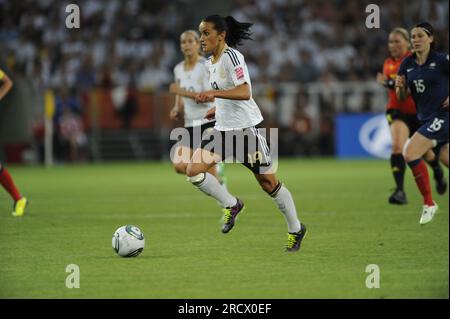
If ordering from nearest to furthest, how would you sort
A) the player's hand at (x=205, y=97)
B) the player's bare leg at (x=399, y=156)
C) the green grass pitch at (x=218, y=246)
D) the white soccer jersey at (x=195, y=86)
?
1. the green grass pitch at (x=218, y=246)
2. the player's hand at (x=205, y=97)
3. the white soccer jersey at (x=195, y=86)
4. the player's bare leg at (x=399, y=156)

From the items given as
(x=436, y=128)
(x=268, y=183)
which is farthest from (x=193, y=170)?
(x=436, y=128)

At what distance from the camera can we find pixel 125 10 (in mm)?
28891

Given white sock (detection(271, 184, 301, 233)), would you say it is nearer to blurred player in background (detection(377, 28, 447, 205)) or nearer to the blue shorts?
the blue shorts

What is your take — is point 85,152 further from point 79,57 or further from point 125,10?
point 125,10

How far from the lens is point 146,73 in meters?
27.1

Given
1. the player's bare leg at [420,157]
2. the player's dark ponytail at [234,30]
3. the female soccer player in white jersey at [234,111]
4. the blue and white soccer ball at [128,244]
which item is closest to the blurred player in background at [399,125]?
the player's bare leg at [420,157]

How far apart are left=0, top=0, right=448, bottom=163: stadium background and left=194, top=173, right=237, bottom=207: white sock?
15681 millimetres

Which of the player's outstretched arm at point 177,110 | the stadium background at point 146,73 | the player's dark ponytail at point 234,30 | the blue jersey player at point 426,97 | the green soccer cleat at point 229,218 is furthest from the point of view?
the stadium background at point 146,73

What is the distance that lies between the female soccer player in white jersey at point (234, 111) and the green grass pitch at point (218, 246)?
1.67 ft

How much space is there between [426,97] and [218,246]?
11.8 feet

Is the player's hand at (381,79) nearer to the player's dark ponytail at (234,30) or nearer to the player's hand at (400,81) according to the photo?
the player's hand at (400,81)

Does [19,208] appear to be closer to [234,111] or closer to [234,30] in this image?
[234,111]

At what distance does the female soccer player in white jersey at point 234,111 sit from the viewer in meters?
8.85
